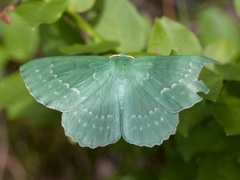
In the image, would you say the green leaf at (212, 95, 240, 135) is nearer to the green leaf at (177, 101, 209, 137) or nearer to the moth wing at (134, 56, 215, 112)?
the green leaf at (177, 101, 209, 137)

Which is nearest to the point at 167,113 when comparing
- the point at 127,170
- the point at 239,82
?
the point at 239,82

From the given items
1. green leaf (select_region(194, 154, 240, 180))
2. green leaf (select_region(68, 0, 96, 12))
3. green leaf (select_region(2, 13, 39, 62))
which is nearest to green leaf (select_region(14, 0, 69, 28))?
green leaf (select_region(68, 0, 96, 12))

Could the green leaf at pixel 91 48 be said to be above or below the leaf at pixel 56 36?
above

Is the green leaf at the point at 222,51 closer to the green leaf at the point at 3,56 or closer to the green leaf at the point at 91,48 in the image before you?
the green leaf at the point at 91,48

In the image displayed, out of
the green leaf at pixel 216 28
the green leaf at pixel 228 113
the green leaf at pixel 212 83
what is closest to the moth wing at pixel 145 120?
the green leaf at pixel 212 83

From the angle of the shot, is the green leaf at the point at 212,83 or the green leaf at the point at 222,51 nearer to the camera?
the green leaf at the point at 212,83

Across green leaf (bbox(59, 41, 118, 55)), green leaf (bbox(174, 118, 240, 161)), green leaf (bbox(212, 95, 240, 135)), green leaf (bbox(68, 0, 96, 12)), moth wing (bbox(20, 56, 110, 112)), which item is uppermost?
moth wing (bbox(20, 56, 110, 112))
